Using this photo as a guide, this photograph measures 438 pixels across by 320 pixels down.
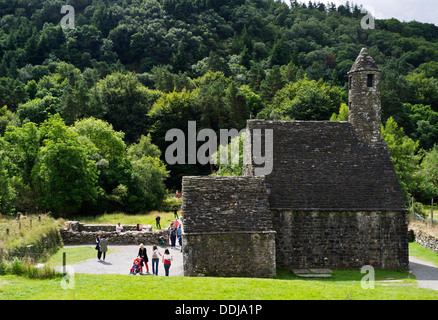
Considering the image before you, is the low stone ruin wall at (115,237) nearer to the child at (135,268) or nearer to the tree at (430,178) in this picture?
the child at (135,268)

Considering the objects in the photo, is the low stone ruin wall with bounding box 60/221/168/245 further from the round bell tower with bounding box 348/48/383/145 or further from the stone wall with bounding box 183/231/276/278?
the round bell tower with bounding box 348/48/383/145

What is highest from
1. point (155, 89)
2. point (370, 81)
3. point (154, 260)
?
point (155, 89)


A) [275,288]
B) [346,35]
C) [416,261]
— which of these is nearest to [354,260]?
[416,261]

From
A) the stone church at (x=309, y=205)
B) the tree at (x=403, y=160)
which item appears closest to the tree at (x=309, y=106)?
the tree at (x=403, y=160)

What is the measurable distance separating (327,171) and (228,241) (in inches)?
310

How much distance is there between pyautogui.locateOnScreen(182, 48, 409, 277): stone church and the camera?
20.2 metres

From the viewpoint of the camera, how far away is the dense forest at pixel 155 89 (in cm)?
4275

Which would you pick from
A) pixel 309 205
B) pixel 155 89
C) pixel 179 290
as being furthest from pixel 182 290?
pixel 155 89

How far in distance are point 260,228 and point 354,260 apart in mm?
6200

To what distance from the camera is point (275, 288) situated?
596 inches

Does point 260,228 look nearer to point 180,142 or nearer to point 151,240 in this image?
point 151,240

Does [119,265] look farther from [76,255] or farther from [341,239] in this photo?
[341,239]

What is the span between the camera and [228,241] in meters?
20.2
